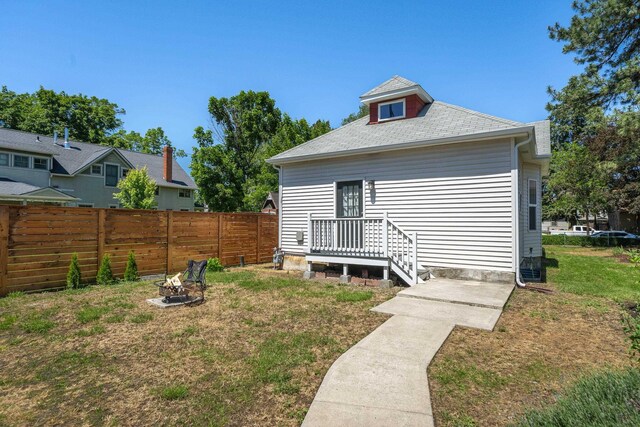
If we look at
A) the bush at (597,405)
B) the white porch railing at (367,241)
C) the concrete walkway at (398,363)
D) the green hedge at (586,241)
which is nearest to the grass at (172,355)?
the concrete walkway at (398,363)

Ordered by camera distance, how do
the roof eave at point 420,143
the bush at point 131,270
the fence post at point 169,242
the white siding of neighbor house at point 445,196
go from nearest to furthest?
the roof eave at point 420,143 → the white siding of neighbor house at point 445,196 → the bush at point 131,270 → the fence post at point 169,242

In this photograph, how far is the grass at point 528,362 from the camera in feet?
8.60

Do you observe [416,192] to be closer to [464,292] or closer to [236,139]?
[464,292]

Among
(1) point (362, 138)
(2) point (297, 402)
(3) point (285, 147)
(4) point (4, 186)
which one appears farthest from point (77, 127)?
(2) point (297, 402)

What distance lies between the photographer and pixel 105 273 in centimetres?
808

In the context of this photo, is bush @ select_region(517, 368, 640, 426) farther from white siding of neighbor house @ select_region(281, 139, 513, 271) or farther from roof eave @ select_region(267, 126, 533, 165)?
roof eave @ select_region(267, 126, 533, 165)

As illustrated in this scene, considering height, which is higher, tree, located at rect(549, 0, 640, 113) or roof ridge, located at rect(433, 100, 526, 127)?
tree, located at rect(549, 0, 640, 113)

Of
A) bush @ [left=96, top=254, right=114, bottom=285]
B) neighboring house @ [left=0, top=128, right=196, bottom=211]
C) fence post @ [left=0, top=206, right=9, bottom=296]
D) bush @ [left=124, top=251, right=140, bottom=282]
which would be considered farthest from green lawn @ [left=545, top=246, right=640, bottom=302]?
neighboring house @ [left=0, top=128, right=196, bottom=211]

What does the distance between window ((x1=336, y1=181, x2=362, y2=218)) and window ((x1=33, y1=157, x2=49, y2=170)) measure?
21.6m

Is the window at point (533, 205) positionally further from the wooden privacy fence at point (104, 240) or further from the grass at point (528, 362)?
the wooden privacy fence at point (104, 240)

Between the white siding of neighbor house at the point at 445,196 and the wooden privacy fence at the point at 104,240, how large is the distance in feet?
12.1

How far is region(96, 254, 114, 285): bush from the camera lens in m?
8.02

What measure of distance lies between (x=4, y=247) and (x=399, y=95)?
11.0m

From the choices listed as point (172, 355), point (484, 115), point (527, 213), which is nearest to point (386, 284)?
point (172, 355)
